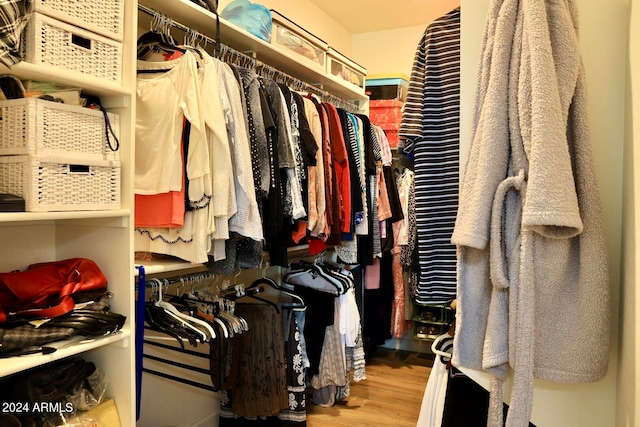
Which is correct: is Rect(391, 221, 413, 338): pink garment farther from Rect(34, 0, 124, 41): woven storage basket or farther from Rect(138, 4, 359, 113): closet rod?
Rect(34, 0, 124, 41): woven storage basket

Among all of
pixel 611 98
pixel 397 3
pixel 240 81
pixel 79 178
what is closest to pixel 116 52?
pixel 79 178

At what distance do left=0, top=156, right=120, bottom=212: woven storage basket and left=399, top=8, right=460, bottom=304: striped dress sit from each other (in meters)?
0.91

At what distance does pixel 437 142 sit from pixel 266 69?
1327mm

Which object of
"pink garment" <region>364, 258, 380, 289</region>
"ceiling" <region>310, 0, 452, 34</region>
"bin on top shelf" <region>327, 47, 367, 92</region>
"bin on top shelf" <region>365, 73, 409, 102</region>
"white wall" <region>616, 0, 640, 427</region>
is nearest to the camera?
"white wall" <region>616, 0, 640, 427</region>

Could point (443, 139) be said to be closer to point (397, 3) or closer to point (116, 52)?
point (116, 52)

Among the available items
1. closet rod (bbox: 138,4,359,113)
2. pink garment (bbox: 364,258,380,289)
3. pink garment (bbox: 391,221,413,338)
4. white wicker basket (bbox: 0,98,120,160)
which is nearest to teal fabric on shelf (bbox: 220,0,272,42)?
closet rod (bbox: 138,4,359,113)

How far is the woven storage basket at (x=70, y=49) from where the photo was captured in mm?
1248

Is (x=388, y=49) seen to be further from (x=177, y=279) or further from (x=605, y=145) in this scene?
(x=605, y=145)

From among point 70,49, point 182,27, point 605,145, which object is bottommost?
point 605,145

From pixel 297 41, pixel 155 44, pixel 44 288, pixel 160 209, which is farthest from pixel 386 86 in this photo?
pixel 44 288

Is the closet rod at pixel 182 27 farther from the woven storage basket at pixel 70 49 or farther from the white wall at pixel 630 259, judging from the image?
the white wall at pixel 630 259

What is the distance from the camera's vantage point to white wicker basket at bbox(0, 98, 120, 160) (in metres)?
1.27

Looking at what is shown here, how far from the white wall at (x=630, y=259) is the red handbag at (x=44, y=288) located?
1379mm

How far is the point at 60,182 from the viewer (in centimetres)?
133
